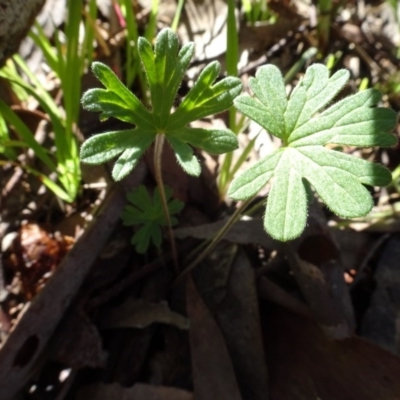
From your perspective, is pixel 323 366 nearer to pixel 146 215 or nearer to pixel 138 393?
pixel 138 393

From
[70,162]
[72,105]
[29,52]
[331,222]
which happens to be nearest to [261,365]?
[331,222]

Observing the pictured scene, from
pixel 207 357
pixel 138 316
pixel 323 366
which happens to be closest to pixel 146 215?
pixel 138 316

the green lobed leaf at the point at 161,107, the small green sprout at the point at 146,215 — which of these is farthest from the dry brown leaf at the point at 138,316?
the green lobed leaf at the point at 161,107

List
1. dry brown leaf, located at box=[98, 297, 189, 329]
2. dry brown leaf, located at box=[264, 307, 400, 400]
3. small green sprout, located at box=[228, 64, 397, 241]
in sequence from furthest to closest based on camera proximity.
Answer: dry brown leaf, located at box=[98, 297, 189, 329] < dry brown leaf, located at box=[264, 307, 400, 400] < small green sprout, located at box=[228, 64, 397, 241]

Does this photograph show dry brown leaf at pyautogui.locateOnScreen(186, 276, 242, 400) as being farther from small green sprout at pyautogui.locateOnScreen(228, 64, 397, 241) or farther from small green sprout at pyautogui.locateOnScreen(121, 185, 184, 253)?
small green sprout at pyautogui.locateOnScreen(228, 64, 397, 241)

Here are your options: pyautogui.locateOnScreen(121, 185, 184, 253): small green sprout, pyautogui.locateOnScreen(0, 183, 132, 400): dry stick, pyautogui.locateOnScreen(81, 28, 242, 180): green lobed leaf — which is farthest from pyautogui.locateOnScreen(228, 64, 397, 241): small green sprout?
pyautogui.locateOnScreen(0, 183, 132, 400): dry stick

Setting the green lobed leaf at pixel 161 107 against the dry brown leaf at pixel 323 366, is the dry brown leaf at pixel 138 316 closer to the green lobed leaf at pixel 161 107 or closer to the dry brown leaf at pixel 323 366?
the dry brown leaf at pixel 323 366

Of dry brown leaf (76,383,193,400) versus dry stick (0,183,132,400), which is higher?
dry stick (0,183,132,400)
